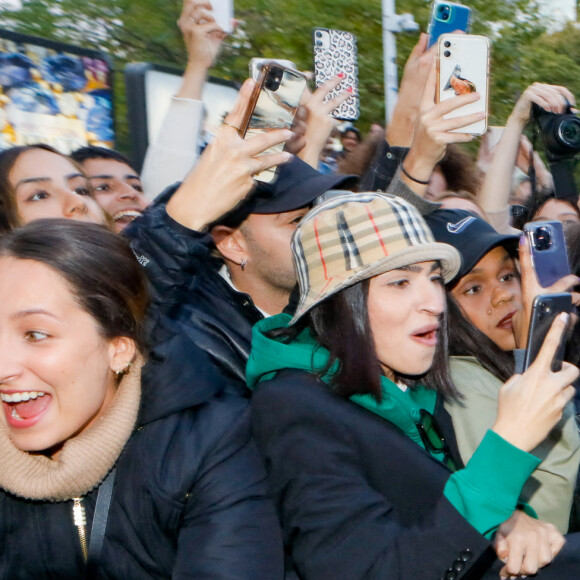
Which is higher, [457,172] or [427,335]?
[427,335]

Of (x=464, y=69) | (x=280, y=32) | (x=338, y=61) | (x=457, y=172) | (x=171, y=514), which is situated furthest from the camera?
(x=280, y=32)

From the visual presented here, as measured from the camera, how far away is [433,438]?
234 centimetres

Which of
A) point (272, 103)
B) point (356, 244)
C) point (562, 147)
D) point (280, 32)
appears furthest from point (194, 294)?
point (280, 32)

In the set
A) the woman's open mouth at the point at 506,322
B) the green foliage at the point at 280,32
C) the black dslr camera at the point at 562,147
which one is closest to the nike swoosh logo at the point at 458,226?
the woman's open mouth at the point at 506,322

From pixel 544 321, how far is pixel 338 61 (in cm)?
276

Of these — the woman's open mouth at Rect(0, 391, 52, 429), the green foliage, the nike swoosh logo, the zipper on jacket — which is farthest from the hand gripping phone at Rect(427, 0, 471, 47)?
the green foliage

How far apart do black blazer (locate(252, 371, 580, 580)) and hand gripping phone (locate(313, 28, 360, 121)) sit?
2.60 metres

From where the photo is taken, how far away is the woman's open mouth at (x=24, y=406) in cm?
213

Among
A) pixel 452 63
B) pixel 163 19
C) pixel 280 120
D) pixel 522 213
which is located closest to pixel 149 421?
pixel 280 120

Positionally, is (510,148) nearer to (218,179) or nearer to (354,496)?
(218,179)

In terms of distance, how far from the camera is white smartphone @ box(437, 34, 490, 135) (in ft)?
10.1

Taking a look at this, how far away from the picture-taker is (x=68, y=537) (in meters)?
2.15

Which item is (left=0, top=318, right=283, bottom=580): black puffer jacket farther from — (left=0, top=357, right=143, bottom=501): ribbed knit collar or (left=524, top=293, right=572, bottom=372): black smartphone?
(left=524, top=293, right=572, bottom=372): black smartphone

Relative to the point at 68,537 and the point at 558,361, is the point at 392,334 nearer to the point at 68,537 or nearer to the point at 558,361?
the point at 558,361
